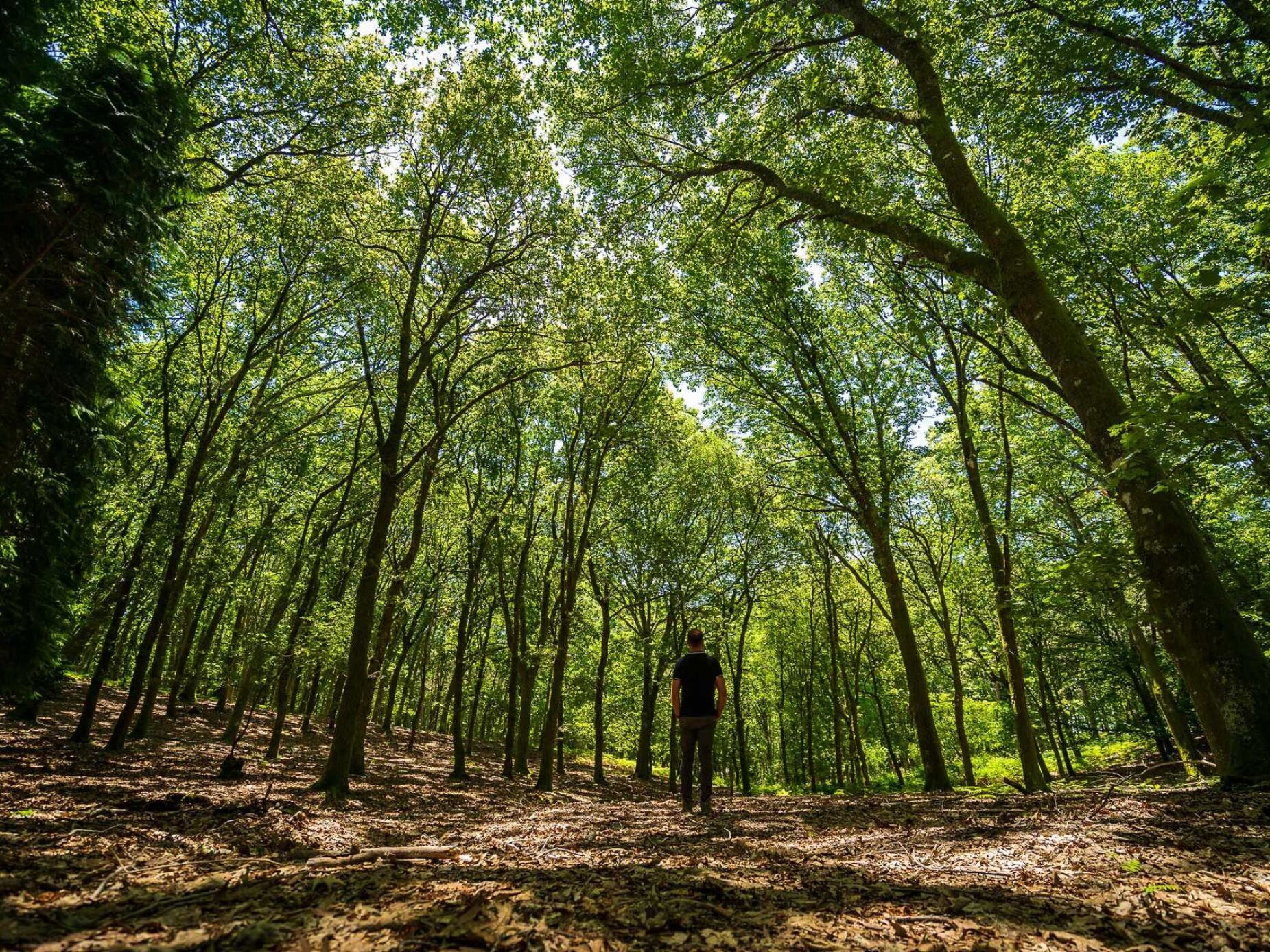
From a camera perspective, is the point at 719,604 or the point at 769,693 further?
the point at 769,693

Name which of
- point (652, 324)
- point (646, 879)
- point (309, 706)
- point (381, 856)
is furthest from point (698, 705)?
point (309, 706)

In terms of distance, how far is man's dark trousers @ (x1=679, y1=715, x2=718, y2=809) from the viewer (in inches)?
323

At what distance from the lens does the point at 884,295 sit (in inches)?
565

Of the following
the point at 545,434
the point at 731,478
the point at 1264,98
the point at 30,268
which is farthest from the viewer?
the point at 731,478

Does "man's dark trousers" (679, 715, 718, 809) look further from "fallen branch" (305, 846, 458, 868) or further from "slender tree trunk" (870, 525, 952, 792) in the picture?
"slender tree trunk" (870, 525, 952, 792)

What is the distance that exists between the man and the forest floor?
0.78 m

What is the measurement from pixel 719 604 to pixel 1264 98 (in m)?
24.5

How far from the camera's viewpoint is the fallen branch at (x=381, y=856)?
3988mm

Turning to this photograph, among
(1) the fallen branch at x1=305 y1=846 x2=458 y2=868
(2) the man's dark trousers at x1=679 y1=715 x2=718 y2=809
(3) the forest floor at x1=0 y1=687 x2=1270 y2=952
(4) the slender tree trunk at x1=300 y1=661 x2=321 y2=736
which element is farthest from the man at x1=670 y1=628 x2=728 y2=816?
(4) the slender tree trunk at x1=300 y1=661 x2=321 y2=736

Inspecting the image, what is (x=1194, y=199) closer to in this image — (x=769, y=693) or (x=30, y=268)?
(x=30, y=268)

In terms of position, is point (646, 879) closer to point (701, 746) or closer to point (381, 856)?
point (381, 856)

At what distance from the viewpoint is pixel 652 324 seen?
1656cm

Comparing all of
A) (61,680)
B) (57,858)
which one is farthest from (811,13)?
(61,680)

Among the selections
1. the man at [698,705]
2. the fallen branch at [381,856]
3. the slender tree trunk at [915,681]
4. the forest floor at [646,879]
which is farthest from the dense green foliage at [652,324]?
the fallen branch at [381,856]
